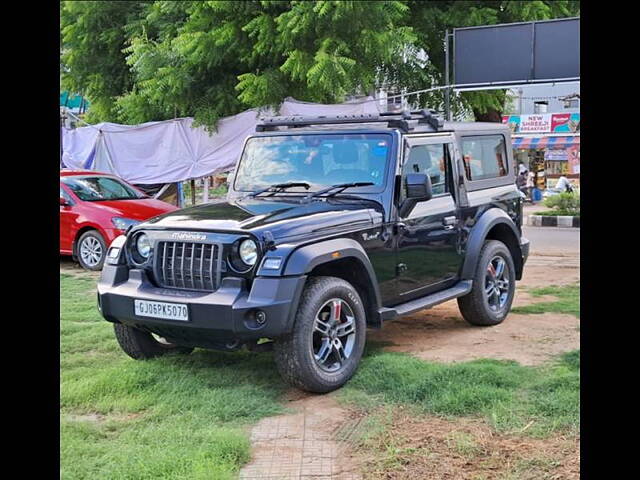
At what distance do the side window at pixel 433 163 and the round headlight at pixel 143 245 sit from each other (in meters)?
2.06

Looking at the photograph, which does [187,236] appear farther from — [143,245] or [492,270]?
[492,270]

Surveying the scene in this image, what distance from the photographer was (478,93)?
15.3 m

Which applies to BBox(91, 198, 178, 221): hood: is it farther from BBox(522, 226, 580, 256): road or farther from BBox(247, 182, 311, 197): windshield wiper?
BBox(522, 226, 580, 256): road

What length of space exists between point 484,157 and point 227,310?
11.7 feet

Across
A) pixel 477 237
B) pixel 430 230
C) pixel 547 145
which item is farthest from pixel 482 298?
pixel 547 145

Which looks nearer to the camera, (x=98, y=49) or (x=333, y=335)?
(x=333, y=335)

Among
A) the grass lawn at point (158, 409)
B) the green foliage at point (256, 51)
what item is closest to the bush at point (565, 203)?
the green foliage at point (256, 51)

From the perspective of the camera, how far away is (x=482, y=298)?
6.88 metres

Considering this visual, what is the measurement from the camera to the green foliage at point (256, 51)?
12.5 metres

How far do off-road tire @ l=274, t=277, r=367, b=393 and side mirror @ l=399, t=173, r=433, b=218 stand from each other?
3.44 ft
